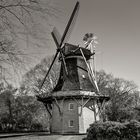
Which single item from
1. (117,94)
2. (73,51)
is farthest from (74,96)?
(117,94)

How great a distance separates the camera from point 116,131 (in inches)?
457

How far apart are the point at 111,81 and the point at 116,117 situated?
276 inches

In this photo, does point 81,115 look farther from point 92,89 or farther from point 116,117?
point 116,117

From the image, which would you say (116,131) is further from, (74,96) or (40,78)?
(40,78)

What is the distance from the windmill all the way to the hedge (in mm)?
9789

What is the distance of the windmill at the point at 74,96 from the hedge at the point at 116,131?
9789mm

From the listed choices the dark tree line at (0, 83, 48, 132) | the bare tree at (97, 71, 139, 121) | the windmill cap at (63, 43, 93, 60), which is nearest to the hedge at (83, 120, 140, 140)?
the windmill cap at (63, 43, 93, 60)

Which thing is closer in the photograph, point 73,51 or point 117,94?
point 73,51

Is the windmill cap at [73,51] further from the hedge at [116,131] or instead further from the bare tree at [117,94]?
the hedge at [116,131]

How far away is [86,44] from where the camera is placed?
2948cm

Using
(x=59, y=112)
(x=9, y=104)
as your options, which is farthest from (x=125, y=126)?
(x=9, y=104)

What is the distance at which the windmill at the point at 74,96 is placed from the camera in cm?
2265

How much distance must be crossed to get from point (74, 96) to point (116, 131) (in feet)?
38.8

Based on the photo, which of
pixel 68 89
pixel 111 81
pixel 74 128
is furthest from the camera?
pixel 111 81
